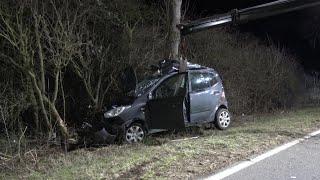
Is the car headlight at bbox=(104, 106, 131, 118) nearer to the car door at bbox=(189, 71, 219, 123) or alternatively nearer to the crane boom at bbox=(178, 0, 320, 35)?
the car door at bbox=(189, 71, 219, 123)

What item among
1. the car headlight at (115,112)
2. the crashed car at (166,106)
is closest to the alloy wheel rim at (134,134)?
the crashed car at (166,106)

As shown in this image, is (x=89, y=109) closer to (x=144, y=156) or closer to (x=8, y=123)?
(x=8, y=123)

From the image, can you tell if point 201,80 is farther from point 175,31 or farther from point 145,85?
point 175,31

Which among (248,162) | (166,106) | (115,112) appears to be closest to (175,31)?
(166,106)

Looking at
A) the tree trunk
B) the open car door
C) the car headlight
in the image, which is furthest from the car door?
the tree trunk

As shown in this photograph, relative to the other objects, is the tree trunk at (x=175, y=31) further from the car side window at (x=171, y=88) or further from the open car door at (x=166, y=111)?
the open car door at (x=166, y=111)

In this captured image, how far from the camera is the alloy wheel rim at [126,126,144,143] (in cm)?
1187

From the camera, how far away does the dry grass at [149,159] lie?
7.94 metres

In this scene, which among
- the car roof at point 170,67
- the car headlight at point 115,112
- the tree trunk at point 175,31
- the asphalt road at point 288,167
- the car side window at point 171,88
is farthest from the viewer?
the tree trunk at point 175,31

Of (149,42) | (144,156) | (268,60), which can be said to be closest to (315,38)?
(268,60)

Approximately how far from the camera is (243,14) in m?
17.0

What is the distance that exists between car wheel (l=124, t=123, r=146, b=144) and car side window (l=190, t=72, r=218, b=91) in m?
1.85

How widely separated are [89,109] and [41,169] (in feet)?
18.2

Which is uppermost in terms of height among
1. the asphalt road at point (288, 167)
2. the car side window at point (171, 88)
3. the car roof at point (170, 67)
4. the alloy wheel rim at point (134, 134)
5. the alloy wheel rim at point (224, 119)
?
the car roof at point (170, 67)
